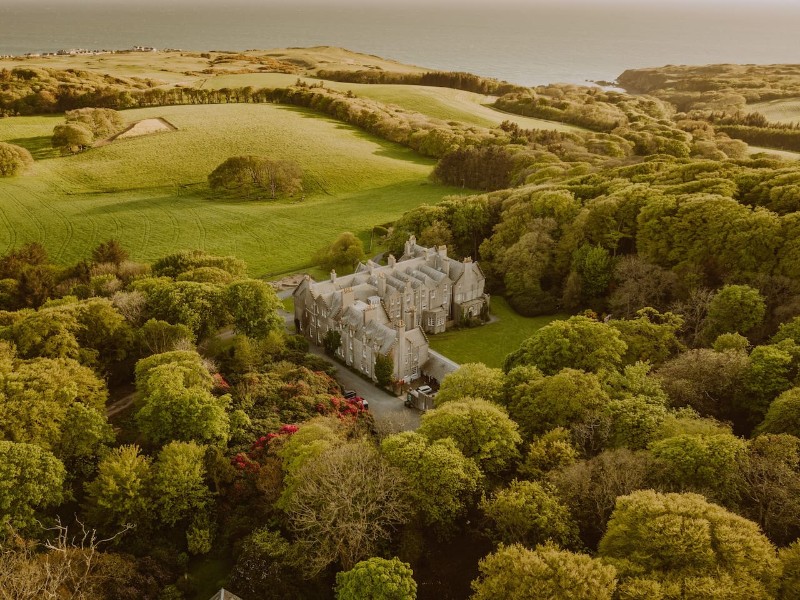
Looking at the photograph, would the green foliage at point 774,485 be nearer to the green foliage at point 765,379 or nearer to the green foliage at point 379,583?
the green foliage at point 765,379

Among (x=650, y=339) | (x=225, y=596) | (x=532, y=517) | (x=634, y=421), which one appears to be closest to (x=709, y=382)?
(x=650, y=339)

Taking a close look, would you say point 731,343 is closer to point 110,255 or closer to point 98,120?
point 110,255

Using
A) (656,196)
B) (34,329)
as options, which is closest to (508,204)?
(656,196)

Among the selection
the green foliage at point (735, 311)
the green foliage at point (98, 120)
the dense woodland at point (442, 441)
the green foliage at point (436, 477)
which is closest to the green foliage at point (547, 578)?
the dense woodland at point (442, 441)

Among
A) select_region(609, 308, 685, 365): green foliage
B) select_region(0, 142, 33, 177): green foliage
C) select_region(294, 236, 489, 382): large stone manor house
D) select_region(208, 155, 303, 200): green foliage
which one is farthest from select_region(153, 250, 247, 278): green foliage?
select_region(0, 142, 33, 177): green foliage

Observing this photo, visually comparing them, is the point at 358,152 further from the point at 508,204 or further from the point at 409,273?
the point at 409,273

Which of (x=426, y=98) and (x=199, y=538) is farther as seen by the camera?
(x=426, y=98)

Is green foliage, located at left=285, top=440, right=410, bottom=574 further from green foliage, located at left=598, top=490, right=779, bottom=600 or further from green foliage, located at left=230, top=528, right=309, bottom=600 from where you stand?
green foliage, located at left=598, top=490, right=779, bottom=600
